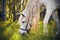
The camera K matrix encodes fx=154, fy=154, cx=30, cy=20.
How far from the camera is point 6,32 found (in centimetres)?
183

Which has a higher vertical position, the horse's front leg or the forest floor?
the horse's front leg

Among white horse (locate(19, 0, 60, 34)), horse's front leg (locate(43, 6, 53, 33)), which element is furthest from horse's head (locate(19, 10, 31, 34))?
horse's front leg (locate(43, 6, 53, 33))

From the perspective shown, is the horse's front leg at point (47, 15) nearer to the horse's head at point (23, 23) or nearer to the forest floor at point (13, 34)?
the forest floor at point (13, 34)

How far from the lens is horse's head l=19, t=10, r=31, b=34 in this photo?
6.01ft

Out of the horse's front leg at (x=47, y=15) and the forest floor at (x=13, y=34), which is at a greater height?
the horse's front leg at (x=47, y=15)

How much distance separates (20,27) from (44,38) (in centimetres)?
31

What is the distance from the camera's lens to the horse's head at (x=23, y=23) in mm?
1832

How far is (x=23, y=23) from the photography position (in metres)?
1.84

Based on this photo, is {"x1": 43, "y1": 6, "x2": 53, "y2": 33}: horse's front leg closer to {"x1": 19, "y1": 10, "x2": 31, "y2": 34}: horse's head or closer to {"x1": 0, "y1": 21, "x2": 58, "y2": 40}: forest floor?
{"x1": 0, "y1": 21, "x2": 58, "y2": 40}: forest floor

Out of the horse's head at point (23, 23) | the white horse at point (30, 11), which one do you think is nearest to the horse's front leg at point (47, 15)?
the white horse at point (30, 11)

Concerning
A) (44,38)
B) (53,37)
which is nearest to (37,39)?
(44,38)

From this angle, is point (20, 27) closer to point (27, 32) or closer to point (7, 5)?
point (27, 32)

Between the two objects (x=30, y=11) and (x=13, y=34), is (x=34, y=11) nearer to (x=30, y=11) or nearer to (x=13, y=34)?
(x=30, y=11)

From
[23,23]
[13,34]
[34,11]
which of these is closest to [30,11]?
[34,11]
